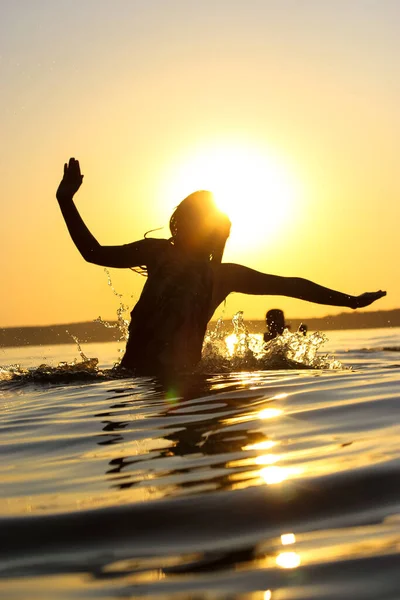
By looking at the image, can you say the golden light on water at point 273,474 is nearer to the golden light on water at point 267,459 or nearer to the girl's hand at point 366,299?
the golden light on water at point 267,459

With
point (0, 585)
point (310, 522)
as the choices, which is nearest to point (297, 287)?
point (310, 522)

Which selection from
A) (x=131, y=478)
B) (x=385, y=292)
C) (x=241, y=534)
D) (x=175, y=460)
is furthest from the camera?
(x=385, y=292)

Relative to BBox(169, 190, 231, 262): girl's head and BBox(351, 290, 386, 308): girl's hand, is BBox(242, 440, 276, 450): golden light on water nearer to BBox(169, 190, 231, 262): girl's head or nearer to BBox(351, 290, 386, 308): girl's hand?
BBox(169, 190, 231, 262): girl's head

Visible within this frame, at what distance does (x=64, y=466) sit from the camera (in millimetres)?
3273

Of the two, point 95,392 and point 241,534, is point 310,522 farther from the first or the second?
point 95,392

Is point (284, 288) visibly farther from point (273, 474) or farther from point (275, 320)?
point (275, 320)

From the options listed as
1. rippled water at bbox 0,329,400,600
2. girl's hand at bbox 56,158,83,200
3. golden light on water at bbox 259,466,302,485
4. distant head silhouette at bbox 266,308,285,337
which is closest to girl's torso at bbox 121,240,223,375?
girl's hand at bbox 56,158,83,200

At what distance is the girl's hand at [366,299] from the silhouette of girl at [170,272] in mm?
1527

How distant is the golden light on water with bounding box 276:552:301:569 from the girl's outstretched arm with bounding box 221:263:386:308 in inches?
218

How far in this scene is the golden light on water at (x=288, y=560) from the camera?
1843 millimetres

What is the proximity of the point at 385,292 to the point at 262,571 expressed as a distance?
623 centimetres

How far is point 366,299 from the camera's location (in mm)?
7789

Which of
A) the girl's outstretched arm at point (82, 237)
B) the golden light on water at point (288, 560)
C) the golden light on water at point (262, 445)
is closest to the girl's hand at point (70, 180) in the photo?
the girl's outstretched arm at point (82, 237)

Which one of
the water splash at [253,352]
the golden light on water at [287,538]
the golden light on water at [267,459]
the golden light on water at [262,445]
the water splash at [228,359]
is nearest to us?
the golden light on water at [287,538]
